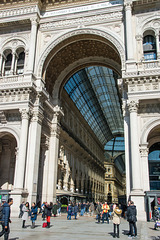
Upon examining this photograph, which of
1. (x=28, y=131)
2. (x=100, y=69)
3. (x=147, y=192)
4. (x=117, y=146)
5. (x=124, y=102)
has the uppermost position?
(x=100, y=69)

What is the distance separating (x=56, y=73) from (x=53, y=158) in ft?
33.0

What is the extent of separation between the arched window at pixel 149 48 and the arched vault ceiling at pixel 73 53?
309 centimetres

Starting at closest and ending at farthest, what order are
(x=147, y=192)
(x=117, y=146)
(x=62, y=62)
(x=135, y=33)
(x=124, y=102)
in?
(x=147, y=192) → (x=124, y=102) → (x=135, y=33) → (x=62, y=62) → (x=117, y=146)

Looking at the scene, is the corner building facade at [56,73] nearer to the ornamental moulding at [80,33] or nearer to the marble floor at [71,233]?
the ornamental moulding at [80,33]

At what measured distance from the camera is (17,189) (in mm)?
20203

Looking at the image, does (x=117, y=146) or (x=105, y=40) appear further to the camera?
(x=117, y=146)

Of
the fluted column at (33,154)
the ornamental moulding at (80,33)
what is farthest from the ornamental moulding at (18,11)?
the fluted column at (33,154)

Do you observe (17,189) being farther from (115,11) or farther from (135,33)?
(115,11)

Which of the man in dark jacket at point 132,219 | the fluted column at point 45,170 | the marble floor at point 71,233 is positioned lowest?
the marble floor at point 71,233

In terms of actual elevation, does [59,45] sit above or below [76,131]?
above

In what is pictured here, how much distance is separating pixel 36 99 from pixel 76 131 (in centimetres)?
2043

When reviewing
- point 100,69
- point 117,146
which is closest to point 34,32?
point 100,69

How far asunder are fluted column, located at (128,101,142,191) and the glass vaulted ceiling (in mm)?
17620

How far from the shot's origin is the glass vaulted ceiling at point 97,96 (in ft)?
135
